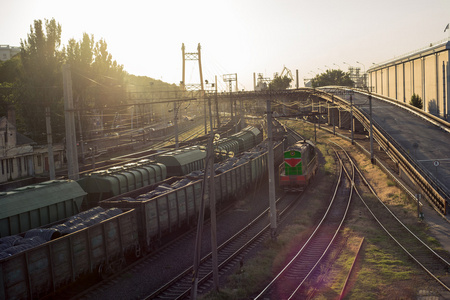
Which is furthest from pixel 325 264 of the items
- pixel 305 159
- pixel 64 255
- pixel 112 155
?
pixel 112 155

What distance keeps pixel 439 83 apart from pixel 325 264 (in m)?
49.9

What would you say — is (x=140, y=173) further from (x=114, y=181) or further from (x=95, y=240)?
(x=95, y=240)

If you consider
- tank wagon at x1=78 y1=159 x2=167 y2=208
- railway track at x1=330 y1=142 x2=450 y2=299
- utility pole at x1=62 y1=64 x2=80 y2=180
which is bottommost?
railway track at x1=330 y1=142 x2=450 y2=299

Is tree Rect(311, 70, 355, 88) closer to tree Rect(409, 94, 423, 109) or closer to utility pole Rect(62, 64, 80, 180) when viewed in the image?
tree Rect(409, 94, 423, 109)

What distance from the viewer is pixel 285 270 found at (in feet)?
Answer: 58.7

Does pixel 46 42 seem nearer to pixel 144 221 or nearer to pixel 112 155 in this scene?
pixel 112 155

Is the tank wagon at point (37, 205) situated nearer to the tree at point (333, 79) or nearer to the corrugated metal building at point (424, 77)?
the corrugated metal building at point (424, 77)

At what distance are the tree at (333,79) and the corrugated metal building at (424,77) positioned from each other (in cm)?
3874

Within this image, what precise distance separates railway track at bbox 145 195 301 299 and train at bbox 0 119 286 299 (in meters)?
2.67

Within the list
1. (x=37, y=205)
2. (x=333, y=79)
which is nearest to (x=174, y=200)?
(x=37, y=205)

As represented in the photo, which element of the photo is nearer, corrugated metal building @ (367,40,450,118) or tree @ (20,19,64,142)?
tree @ (20,19,64,142)

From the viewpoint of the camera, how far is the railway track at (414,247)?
16564 millimetres

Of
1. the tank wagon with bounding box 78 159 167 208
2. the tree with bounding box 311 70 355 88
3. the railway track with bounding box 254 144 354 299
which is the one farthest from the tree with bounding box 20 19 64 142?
the tree with bounding box 311 70 355 88

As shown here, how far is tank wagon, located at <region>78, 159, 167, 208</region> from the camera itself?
2383cm
